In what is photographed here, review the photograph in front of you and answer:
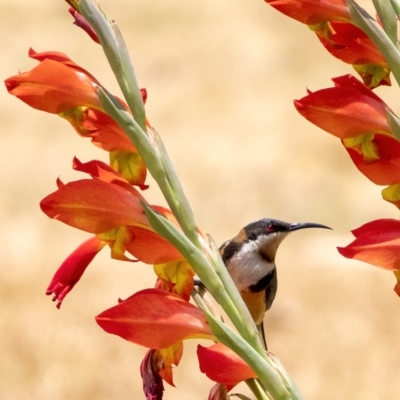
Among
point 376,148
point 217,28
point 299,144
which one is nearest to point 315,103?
point 376,148

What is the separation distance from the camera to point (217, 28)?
4.73 m

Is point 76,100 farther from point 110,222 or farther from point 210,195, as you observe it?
point 210,195

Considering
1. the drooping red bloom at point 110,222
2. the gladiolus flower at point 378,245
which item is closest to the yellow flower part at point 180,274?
the drooping red bloom at point 110,222

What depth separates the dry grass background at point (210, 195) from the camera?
8.47 ft

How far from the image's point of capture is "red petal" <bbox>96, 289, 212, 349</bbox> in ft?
1.68

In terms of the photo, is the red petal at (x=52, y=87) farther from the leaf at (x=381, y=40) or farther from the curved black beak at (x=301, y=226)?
the curved black beak at (x=301, y=226)

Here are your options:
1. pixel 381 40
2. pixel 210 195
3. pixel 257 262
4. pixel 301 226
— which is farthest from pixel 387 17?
pixel 210 195

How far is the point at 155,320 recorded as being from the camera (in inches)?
20.9

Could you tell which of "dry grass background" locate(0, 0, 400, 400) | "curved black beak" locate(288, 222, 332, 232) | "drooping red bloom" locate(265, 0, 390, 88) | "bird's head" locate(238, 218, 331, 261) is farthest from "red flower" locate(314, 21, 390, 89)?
"dry grass background" locate(0, 0, 400, 400)

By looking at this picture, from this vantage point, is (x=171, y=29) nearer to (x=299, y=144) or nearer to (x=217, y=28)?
(x=217, y=28)

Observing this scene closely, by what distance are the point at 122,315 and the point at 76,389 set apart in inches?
81.3

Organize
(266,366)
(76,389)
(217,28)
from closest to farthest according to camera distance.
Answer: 1. (266,366)
2. (76,389)
3. (217,28)

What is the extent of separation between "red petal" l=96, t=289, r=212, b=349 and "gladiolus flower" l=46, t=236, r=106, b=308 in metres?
0.06

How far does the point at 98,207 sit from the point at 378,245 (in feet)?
0.52
